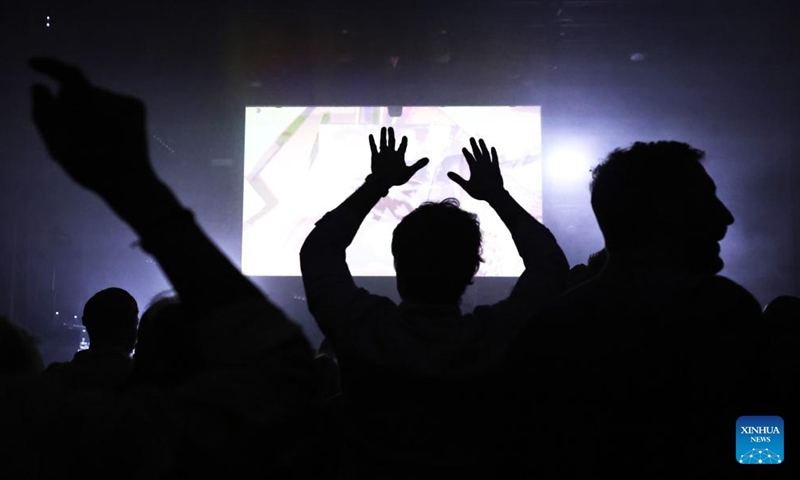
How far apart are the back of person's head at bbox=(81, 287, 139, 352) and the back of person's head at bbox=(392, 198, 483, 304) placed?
3.58 ft

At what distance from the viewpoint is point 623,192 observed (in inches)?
37.2

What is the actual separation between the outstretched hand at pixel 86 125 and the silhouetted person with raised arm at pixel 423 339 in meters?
0.63

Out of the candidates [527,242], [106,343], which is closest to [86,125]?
[527,242]

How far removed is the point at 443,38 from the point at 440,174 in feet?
3.92

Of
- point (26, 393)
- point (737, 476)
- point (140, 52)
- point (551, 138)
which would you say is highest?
point (140, 52)

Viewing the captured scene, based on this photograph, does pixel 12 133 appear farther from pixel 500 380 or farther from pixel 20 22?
pixel 500 380

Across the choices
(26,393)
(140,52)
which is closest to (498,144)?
(140,52)

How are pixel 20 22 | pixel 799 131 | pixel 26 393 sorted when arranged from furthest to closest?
1. pixel 799 131
2. pixel 20 22
3. pixel 26 393

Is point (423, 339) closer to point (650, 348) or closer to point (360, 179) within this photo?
point (650, 348)

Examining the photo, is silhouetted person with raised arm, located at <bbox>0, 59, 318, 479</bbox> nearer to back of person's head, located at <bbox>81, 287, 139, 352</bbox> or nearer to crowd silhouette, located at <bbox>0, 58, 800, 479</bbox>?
crowd silhouette, located at <bbox>0, 58, 800, 479</bbox>

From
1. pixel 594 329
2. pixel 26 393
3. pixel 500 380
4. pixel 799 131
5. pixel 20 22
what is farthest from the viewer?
pixel 799 131

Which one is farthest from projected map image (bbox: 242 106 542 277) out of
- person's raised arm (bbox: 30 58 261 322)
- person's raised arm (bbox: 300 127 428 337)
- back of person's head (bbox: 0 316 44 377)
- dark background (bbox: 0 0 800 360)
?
person's raised arm (bbox: 30 58 261 322)

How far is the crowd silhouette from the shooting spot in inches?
16.8

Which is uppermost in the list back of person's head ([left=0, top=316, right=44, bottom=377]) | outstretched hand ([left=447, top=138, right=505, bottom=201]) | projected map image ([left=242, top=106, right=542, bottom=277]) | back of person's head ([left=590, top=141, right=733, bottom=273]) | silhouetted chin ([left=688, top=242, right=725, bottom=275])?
projected map image ([left=242, top=106, right=542, bottom=277])
